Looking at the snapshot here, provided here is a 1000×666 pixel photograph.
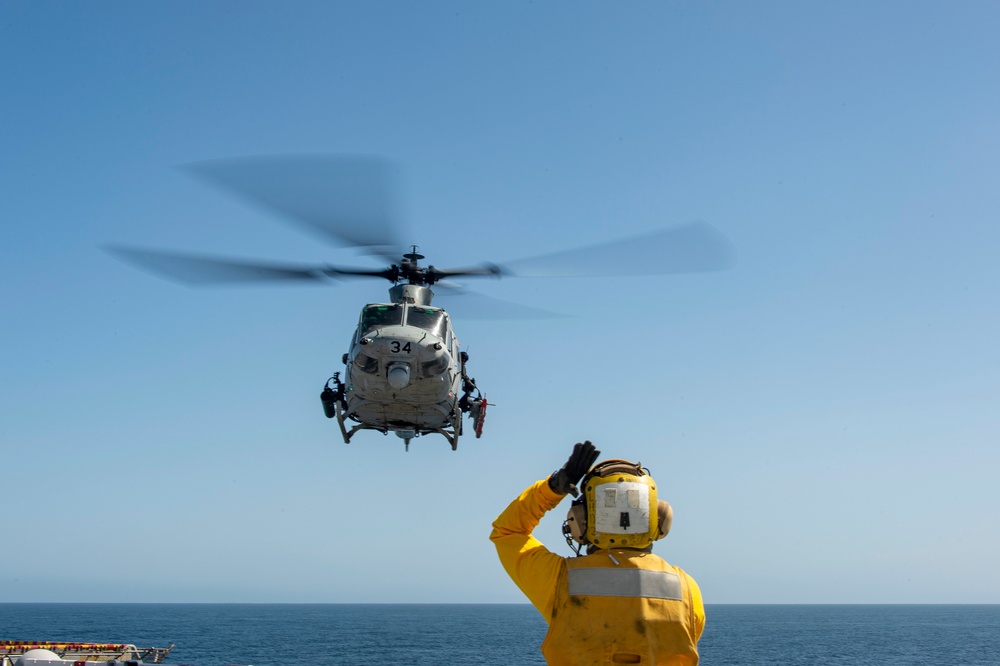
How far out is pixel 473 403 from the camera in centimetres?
1636

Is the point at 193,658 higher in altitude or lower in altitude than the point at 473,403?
lower

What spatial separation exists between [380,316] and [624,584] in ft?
39.6

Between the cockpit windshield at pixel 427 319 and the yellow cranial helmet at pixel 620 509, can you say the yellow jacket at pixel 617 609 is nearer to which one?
the yellow cranial helmet at pixel 620 509

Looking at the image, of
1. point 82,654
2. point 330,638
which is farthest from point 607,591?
point 330,638

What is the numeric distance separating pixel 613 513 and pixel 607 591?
1.12ft

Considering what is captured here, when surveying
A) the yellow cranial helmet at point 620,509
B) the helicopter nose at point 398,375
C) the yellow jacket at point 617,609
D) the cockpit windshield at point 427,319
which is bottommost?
the yellow jacket at point 617,609

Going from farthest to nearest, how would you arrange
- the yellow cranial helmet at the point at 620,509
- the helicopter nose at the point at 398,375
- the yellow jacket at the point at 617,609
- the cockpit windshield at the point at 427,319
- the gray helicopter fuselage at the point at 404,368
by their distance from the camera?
the cockpit windshield at the point at 427,319 → the gray helicopter fuselage at the point at 404,368 → the helicopter nose at the point at 398,375 → the yellow cranial helmet at the point at 620,509 → the yellow jacket at the point at 617,609

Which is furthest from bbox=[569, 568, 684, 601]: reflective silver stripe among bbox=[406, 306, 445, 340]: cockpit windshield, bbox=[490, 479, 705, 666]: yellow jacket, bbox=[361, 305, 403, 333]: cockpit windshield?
bbox=[361, 305, 403, 333]: cockpit windshield

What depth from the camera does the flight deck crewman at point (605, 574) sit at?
12.2 ft

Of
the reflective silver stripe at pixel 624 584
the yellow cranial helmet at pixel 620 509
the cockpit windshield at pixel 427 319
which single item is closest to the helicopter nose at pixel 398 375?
the cockpit windshield at pixel 427 319

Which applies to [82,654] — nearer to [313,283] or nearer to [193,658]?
[313,283]

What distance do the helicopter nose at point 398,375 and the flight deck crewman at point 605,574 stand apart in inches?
413

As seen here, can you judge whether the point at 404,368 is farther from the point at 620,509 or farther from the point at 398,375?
the point at 620,509

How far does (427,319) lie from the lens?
1547 centimetres
